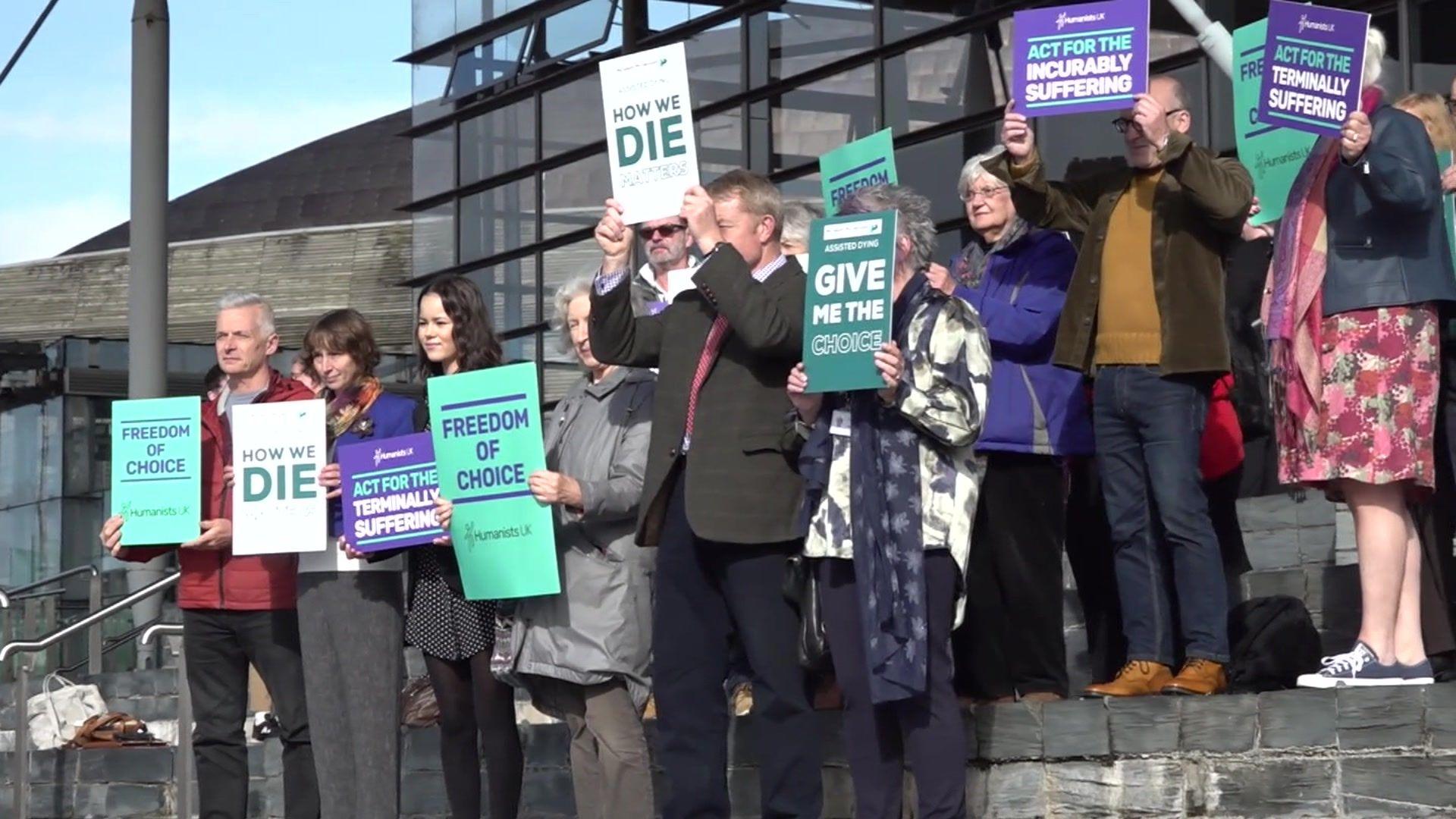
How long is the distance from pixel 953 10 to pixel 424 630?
8.41 meters

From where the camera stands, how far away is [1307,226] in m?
7.26

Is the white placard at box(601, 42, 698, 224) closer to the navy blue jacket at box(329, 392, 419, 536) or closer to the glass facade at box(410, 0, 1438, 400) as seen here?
the navy blue jacket at box(329, 392, 419, 536)

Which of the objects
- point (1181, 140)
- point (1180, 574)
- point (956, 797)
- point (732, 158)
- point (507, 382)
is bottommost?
point (956, 797)

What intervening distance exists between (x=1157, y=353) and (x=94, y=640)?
1062 cm

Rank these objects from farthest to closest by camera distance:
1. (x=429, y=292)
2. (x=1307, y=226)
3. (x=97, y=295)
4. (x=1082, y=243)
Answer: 1. (x=97, y=295)
2. (x=429, y=292)
3. (x=1082, y=243)
4. (x=1307, y=226)

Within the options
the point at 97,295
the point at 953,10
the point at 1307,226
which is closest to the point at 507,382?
the point at 1307,226

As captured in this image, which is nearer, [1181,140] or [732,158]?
[1181,140]

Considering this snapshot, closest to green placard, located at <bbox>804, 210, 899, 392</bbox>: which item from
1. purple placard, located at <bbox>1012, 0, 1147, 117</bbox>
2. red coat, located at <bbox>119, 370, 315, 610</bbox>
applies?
purple placard, located at <bbox>1012, 0, 1147, 117</bbox>

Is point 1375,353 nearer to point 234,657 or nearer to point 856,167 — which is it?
point 856,167

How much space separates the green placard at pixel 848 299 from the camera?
6.78 meters

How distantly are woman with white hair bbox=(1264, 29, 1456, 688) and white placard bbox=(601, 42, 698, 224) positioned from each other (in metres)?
1.91

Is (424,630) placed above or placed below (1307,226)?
below

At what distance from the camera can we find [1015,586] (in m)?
7.62

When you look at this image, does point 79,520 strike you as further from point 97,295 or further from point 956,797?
point 956,797
